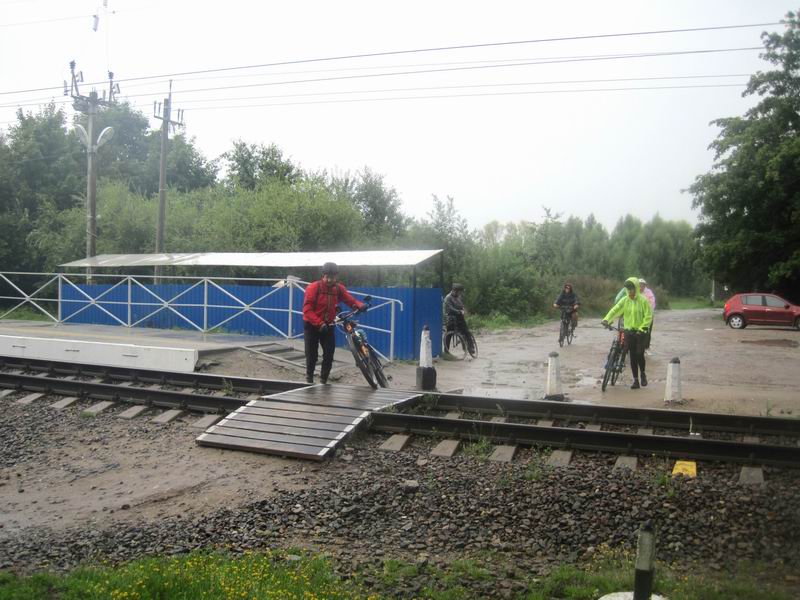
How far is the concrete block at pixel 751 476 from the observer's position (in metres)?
6.26

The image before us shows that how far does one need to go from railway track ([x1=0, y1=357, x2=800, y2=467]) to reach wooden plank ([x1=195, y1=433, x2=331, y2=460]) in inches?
18.4

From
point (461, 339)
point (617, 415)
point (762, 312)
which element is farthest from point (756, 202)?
point (617, 415)

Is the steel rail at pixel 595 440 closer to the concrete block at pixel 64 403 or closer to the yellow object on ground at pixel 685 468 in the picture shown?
the yellow object on ground at pixel 685 468

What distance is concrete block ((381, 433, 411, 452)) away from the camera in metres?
7.68

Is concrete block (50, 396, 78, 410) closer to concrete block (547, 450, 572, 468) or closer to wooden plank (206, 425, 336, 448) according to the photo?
wooden plank (206, 425, 336, 448)

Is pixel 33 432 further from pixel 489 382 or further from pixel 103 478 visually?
pixel 489 382

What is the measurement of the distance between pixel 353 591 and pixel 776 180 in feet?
88.4

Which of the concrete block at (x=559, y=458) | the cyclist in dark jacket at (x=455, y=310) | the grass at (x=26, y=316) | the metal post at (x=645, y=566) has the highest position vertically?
the cyclist in dark jacket at (x=455, y=310)

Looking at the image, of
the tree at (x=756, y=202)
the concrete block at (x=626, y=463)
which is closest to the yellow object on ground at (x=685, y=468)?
the concrete block at (x=626, y=463)

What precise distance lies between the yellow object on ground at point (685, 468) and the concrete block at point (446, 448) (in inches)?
84.0

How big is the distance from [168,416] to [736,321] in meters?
26.4

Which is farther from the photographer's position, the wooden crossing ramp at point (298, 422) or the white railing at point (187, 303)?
the white railing at point (187, 303)

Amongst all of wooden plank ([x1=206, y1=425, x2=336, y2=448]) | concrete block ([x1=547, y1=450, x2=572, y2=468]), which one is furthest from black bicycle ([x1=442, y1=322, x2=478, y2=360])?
concrete block ([x1=547, y1=450, x2=572, y2=468])

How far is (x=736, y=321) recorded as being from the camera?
29.9 m
